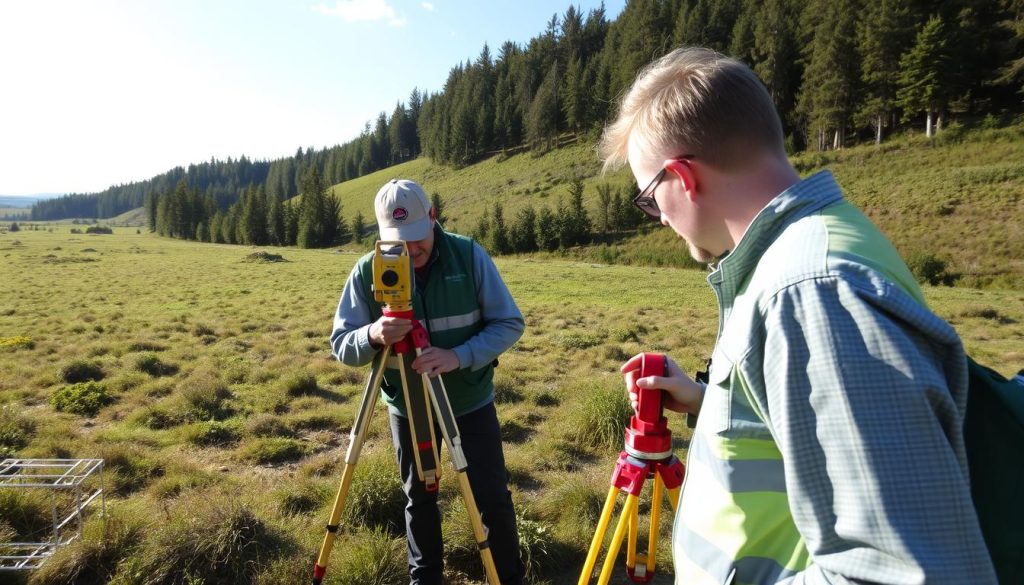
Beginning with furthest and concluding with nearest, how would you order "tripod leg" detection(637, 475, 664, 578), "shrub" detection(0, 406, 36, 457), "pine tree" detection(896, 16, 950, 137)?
"pine tree" detection(896, 16, 950, 137) < "shrub" detection(0, 406, 36, 457) < "tripod leg" detection(637, 475, 664, 578)

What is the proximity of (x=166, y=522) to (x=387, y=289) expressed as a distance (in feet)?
9.11

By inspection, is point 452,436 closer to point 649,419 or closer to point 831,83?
point 649,419

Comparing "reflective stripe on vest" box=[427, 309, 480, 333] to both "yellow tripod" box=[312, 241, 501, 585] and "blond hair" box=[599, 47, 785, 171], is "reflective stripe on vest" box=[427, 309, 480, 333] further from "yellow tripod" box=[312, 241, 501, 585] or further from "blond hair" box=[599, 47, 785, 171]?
"blond hair" box=[599, 47, 785, 171]

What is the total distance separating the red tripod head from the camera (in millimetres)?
1947

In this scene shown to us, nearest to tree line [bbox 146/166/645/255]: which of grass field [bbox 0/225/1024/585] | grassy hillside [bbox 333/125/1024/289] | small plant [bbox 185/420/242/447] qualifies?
grassy hillside [bbox 333/125/1024/289]

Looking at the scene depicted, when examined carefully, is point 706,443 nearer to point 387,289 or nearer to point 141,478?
point 387,289

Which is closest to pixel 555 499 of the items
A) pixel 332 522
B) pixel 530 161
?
pixel 332 522

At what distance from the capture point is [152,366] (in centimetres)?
970

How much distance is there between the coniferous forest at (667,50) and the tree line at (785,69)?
175mm

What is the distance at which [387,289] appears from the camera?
2807 millimetres

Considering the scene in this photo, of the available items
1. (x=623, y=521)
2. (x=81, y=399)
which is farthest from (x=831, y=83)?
(x=623, y=521)

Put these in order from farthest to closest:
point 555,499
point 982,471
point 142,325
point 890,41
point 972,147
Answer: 1. point 890,41
2. point 972,147
3. point 142,325
4. point 555,499
5. point 982,471

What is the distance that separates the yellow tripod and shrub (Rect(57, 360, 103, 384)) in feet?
27.7

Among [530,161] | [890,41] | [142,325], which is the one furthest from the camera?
[530,161]
